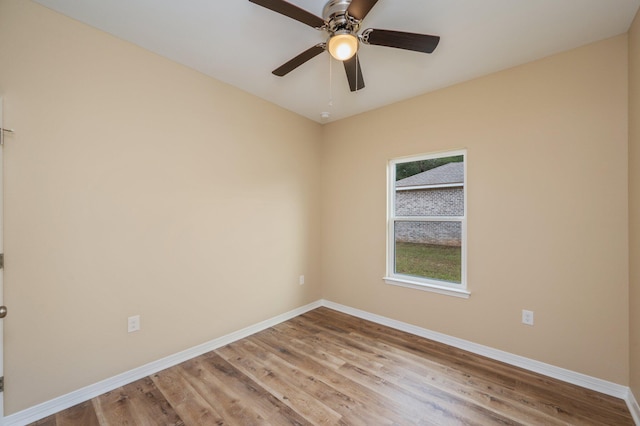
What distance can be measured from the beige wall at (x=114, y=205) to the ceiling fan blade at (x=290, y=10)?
1.42 meters

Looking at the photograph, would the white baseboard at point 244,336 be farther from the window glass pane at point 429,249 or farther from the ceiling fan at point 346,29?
the ceiling fan at point 346,29

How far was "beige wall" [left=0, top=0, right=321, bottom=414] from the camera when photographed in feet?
5.50

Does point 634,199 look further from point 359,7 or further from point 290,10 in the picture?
point 290,10

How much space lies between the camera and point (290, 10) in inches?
55.3

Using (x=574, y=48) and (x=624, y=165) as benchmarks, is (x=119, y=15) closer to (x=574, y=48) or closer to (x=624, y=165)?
(x=574, y=48)

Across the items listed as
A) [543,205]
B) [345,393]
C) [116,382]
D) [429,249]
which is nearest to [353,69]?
[543,205]

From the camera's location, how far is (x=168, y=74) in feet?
7.59

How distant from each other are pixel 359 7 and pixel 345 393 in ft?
8.22

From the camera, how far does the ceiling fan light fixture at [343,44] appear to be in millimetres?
1517

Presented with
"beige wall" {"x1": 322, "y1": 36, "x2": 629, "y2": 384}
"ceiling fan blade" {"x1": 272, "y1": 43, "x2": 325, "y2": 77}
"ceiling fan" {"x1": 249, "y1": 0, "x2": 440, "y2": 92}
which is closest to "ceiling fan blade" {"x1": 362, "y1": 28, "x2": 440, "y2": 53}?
"ceiling fan" {"x1": 249, "y1": 0, "x2": 440, "y2": 92}

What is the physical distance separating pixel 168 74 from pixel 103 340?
2.20m

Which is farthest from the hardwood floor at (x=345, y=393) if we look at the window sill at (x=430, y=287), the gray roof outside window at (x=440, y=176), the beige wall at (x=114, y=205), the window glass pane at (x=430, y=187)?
the gray roof outside window at (x=440, y=176)

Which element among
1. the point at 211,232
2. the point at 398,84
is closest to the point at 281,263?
the point at 211,232

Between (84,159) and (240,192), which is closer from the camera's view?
(84,159)
